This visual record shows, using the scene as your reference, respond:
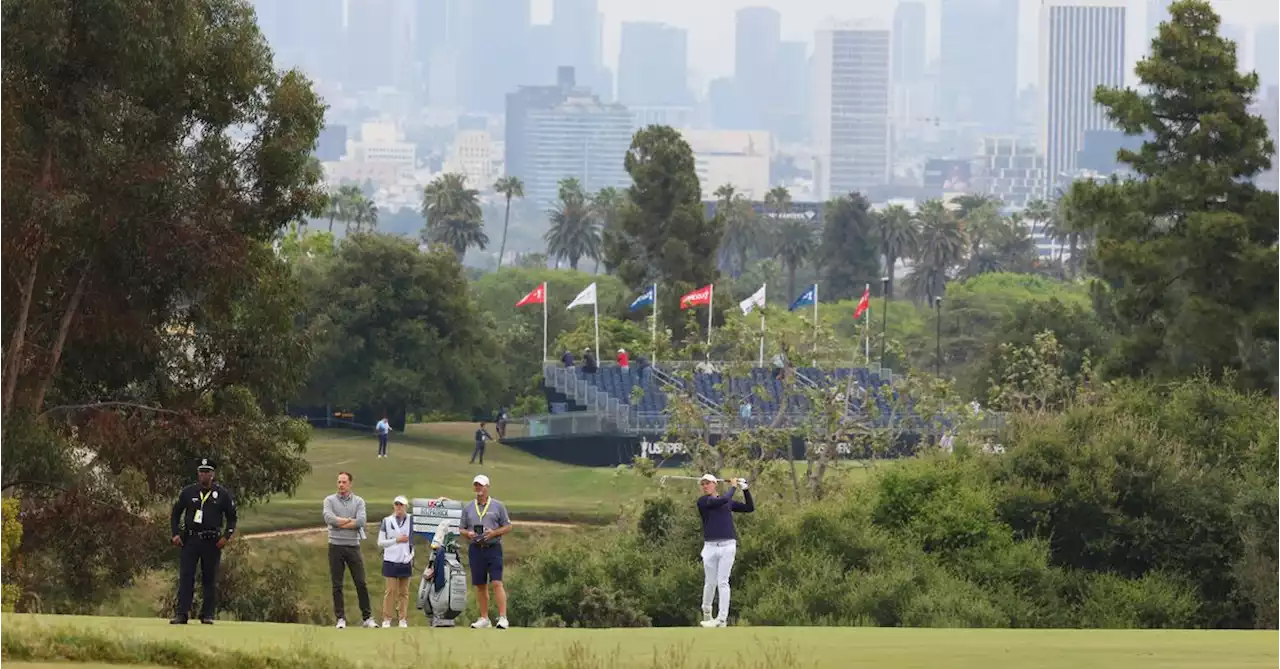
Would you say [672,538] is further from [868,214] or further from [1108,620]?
[868,214]

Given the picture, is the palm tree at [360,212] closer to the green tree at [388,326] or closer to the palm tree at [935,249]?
the palm tree at [935,249]

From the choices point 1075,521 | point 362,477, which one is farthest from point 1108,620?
point 362,477

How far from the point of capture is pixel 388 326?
268 ft

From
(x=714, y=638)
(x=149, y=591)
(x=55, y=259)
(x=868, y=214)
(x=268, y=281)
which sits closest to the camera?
(x=714, y=638)

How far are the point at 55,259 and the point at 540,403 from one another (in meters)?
65.4

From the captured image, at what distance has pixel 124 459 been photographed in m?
31.1

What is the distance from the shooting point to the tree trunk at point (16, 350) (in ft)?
98.6

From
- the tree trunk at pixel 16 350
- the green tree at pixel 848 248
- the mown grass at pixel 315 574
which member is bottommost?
the mown grass at pixel 315 574

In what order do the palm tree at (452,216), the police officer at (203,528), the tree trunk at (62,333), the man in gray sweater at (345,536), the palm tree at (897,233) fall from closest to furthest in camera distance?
the police officer at (203,528), the man in gray sweater at (345,536), the tree trunk at (62,333), the palm tree at (452,216), the palm tree at (897,233)

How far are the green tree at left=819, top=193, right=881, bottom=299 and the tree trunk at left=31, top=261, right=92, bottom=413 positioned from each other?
13972cm

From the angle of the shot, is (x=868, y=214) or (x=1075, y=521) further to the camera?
(x=868, y=214)

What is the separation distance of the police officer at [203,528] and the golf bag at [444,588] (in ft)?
7.72

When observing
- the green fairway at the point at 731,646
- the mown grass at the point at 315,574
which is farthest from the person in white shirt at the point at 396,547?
the mown grass at the point at 315,574

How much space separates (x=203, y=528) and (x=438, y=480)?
41.8 metres
